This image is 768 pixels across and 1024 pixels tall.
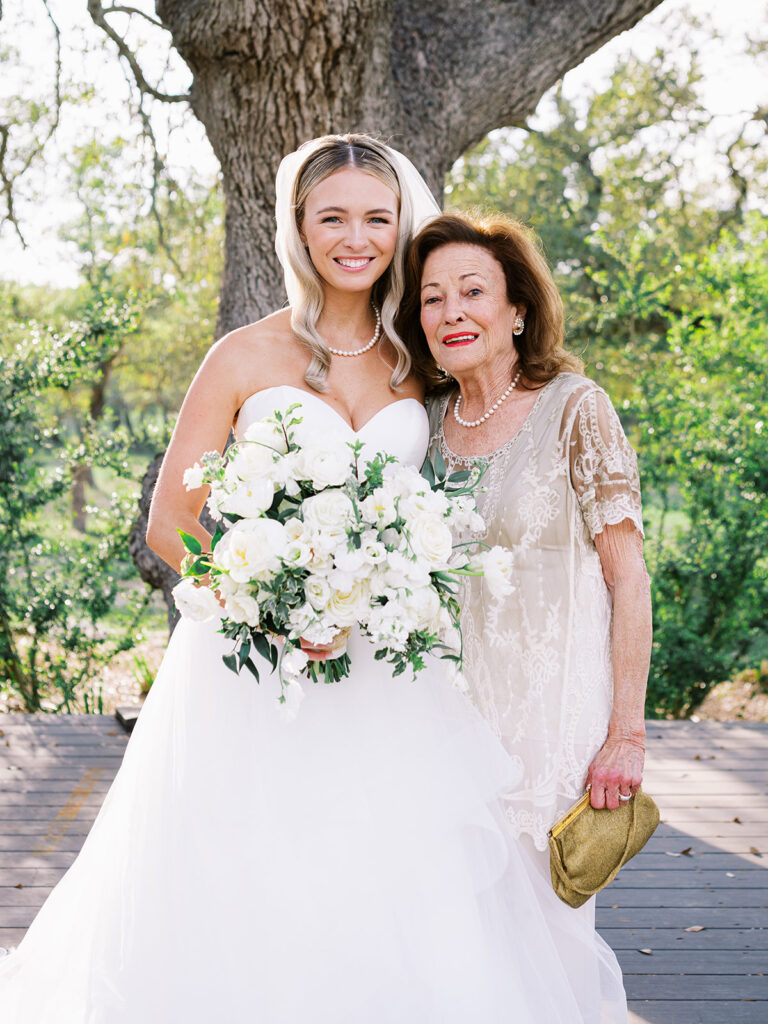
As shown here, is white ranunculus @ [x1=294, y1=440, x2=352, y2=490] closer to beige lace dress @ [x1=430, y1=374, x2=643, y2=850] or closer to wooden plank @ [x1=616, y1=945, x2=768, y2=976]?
beige lace dress @ [x1=430, y1=374, x2=643, y2=850]

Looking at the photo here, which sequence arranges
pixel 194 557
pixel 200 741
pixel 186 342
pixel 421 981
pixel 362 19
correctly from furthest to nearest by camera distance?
pixel 186 342 < pixel 362 19 < pixel 200 741 < pixel 421 981 < pixel 194 557

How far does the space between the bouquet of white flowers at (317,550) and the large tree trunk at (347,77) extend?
303cm

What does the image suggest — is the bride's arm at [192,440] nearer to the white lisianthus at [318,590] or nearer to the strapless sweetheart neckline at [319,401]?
the strapless sweetheart neckline at [319,401]

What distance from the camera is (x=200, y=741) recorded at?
228 cm

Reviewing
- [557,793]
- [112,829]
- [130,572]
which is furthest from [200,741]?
[130,572]

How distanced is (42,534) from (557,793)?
4.91m

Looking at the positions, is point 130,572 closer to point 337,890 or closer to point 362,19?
point 362,19

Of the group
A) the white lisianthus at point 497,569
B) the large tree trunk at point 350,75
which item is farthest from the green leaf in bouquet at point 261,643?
the large tree trunk at point 350,75

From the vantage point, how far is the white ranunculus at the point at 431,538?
5.96 ft

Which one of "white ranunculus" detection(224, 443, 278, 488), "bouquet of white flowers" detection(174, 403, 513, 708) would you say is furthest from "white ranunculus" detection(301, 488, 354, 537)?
"white ranunculus" detection(224, 443, 278, 488)

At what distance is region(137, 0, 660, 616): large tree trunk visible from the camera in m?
4.22

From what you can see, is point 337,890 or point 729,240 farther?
point 729,240

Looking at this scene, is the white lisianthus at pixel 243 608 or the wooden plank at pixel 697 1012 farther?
the wooden plank at pixel 697 1012

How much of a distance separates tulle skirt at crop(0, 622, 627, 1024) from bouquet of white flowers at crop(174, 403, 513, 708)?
1.38ft
